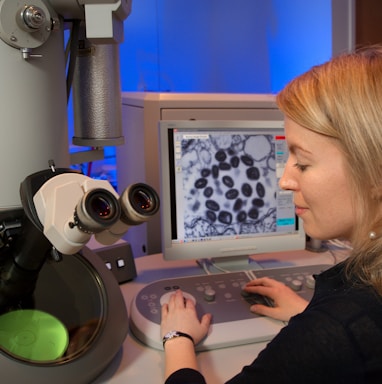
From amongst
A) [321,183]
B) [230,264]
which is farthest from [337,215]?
[230,264]

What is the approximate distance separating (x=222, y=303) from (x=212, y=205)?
10.6 inches

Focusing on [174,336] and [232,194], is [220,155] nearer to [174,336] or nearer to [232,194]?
[232,194]

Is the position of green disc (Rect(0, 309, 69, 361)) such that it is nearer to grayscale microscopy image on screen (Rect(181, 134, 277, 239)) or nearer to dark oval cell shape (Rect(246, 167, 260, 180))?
grayscale microscopy image on screen (Rect(181, 134, 277, 239))

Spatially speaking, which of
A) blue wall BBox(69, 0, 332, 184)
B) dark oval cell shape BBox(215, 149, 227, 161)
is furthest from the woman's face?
blue wall BBox(69, 0, 332, 184)

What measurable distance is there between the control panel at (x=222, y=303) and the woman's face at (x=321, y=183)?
0.93 ft

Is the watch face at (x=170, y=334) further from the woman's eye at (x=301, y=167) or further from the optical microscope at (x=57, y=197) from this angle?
the woman's eye at (x=301, y=167)

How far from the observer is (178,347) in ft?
2.78

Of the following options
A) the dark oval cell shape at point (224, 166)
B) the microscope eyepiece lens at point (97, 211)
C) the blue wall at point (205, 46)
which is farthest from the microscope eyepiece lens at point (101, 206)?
the blue wall at point (205, 46)

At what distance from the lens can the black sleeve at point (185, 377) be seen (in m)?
0.75

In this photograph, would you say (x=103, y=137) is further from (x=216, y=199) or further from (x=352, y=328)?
(x=352, y=328)

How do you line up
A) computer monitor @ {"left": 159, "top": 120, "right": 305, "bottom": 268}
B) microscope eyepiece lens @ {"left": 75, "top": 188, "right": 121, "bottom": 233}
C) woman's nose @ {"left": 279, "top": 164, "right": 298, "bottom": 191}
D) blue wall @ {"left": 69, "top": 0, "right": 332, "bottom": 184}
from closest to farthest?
microscope eyepiece lens @ {"left": 75, "top": 188, "right": 121, "bottom": 233}, woman's nose @ {"left": 279, "top": 164, "right": 298, "bottom": 191}, computer monitor @ {"left": 159, "top": 120, "right": 305, "bottom": 268}, blue wall @ {"left": 69, "top": 0, "right": 332, "bottom": 184}

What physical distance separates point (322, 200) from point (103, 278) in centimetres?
42

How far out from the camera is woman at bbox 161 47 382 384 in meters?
0.63

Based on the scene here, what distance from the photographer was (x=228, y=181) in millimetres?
1206
